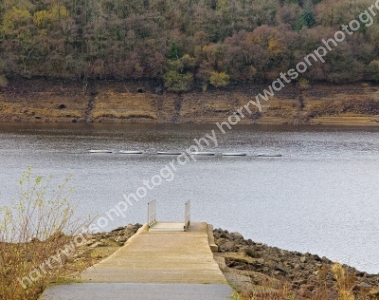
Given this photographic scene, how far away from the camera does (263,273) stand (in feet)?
49.2

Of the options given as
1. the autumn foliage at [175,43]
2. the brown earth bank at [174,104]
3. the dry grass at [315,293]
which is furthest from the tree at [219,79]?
the dry grass at [315,293]

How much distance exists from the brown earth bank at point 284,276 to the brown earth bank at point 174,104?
238 ft

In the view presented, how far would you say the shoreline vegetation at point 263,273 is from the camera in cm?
1070

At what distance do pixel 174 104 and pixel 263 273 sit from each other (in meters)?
80.9

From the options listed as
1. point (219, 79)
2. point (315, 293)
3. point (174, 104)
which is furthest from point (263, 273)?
point (219, 79)

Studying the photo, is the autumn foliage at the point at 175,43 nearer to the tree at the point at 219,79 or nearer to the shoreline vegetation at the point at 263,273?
the tree at the point at 219,79

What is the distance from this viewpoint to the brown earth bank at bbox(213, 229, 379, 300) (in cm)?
1105

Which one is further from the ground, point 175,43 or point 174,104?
point 175,43

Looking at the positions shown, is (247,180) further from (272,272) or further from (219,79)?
(219,79)

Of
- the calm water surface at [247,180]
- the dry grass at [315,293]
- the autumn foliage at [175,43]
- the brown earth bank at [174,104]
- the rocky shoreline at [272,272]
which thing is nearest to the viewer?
the dry grass at [315,293]

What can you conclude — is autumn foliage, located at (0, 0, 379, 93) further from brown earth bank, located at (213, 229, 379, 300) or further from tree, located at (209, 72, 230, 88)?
brown earth bank, located at (213, 229, 379, 300)

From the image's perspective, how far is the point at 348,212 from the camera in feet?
103

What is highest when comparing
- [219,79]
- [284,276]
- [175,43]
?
[175,43]

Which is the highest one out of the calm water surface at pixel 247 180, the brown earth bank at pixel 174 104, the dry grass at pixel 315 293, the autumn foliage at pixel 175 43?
the autumn foliage at pixel 175 43
